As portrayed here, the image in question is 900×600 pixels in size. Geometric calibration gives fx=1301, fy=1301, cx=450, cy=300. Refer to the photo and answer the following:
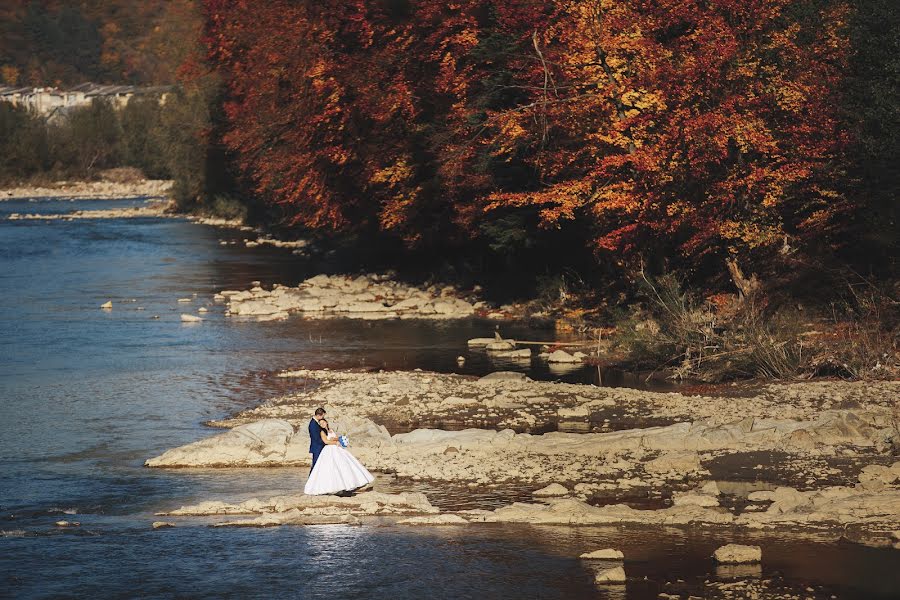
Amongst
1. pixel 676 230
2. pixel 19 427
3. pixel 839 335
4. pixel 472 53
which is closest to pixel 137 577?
pixel 19 427

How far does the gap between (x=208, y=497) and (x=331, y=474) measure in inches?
70.5

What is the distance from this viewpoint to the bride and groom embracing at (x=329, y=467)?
1722 cm

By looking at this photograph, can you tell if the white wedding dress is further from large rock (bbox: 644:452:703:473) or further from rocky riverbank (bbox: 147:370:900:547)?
large rock (bbox: 644:452:703:473)

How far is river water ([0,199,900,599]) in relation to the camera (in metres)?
13.9

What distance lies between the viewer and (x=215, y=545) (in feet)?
50.3

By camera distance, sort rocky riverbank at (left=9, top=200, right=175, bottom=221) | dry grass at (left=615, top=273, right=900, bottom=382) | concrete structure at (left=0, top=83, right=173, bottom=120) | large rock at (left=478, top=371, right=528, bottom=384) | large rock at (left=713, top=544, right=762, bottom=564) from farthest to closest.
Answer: concrete structure at (left=0, top=83, right=173, bottom=120), rocky riverbank at (left=9, top=200, right=175, bottom=221), large rock at (left=478, top=371, right=528, bottom=384), dry grass at (left=615, top=273, right=900, bottom=382), large rock at (left=713, top=544, right=762, bottom=564)

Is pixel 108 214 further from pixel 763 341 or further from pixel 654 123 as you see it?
pixel 763 341

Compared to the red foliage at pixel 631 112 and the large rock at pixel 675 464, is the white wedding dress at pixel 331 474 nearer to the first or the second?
the large rock at pixel 675 464

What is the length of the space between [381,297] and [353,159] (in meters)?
5.39

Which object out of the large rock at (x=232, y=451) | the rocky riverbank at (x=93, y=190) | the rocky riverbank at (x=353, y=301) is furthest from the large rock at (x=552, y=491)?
the rocky riverbank at (x=93, y=190)

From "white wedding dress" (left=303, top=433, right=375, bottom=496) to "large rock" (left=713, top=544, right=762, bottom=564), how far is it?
17.4 ft

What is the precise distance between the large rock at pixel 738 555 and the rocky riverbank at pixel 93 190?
97498 mm

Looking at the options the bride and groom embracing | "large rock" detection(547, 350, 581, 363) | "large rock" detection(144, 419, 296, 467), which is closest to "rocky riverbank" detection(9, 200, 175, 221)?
"large rock" detection(547, 350, 581, 363)

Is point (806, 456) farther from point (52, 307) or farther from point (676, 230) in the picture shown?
point (52, 307)
